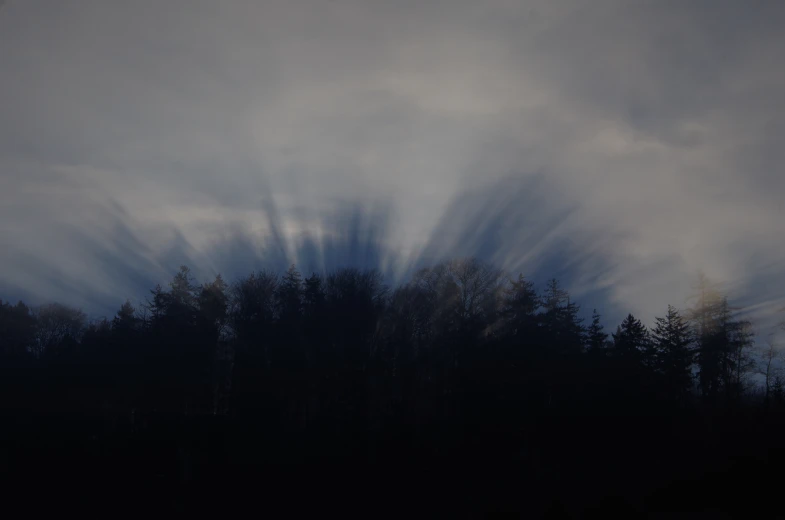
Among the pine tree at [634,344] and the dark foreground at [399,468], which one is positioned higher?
the pine tree at [634,344]

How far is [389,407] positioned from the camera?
161 feet

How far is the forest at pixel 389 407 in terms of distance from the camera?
1519 inches

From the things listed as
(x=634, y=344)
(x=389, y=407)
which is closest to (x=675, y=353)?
(x=634, y=344)

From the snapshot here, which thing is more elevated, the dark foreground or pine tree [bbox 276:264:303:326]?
pine tree [bbox 276:264:303:326]

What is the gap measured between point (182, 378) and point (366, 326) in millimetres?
17611

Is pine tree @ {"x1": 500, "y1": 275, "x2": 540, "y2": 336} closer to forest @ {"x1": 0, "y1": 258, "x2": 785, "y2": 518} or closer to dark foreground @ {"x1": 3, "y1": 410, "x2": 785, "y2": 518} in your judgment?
forest @ {"x1": 0, "y1": 258, "x2": 785, "y2": 518}

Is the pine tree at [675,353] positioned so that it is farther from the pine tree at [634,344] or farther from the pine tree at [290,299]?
the pine tree at [290,299]

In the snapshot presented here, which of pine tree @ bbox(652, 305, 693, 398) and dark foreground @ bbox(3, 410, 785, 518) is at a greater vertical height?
pine tree @ bbox(652, 305, 693, 398)

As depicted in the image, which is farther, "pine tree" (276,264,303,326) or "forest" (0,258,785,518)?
"pine tree" (276,264,303,326)

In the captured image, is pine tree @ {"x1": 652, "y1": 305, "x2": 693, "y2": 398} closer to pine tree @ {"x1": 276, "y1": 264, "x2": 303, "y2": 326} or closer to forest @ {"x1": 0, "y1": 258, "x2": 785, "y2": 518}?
forest @ {"x1": 0, "y1": 258, "x2": 785, "y2": 518}

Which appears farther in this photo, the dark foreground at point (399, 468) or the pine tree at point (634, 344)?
the pine tree at point (634, 344)

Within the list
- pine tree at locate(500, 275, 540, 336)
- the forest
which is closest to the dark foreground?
the forest

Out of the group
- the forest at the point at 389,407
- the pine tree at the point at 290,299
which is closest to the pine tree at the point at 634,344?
the forest at the point at 389,407

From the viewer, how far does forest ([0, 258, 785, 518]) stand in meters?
38.6
